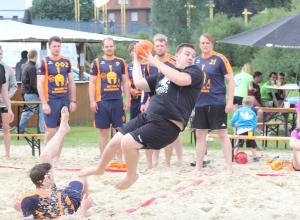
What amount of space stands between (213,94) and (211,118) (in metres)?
0.35

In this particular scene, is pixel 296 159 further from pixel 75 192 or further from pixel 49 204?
pixel 49 204

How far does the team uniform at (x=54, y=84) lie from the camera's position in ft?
32.1

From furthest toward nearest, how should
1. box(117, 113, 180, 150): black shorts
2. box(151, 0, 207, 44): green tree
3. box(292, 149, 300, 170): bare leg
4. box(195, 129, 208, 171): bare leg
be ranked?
box(151, 0, 207, 44): green tree, box(292, 149, 300, 170): bare leg, box(195, 129, 208, 171): bare leg, box(117, 113, 180, 150): black shorts

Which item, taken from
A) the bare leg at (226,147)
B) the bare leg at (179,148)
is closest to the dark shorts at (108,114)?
the bare leg at (179,148)

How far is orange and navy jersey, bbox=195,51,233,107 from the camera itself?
8922 mm

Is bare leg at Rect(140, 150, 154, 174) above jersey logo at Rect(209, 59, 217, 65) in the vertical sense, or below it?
below

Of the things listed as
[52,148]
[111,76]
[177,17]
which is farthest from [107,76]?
[177,17]

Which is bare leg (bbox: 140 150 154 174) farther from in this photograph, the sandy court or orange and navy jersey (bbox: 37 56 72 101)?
orange and navy jersey (bbox: 37 56 72 101)

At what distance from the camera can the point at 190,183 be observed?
8109mm

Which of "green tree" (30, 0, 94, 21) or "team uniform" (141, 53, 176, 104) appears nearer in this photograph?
"team uniform" (141, 53, 176, 104)

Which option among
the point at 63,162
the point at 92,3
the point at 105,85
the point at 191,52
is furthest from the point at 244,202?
the point at 92,3

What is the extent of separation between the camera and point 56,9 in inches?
2761

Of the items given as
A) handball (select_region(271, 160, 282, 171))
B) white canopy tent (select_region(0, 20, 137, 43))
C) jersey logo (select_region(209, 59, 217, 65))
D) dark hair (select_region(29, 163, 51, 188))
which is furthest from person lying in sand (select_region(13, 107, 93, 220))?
white canopy tent (select_region(0, 20, 137, 43))

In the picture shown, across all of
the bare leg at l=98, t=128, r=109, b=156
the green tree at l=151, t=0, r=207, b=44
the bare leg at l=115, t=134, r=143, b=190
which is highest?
the green tree at l=151, t=0, r=207, b=44
